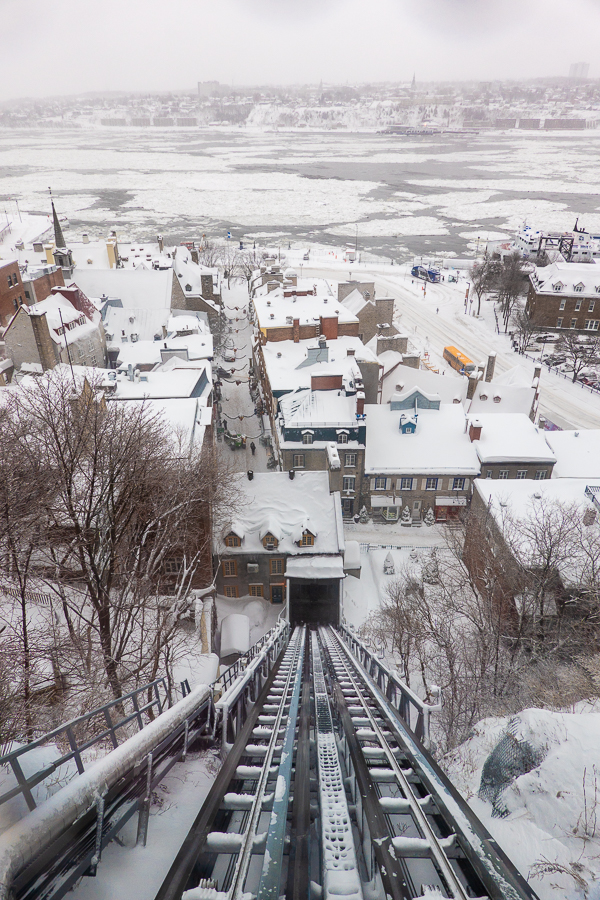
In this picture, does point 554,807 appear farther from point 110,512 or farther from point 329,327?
point 329,327

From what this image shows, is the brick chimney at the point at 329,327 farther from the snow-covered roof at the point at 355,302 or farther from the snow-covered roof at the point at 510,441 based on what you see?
the snow-covered roof at the point at 510,441

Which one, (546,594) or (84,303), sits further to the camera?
(84,303)

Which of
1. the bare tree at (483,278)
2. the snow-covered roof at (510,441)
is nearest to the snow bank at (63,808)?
the snow-covered roof at (510,441)

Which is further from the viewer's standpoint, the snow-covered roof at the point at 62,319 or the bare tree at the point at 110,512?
the snow-covered roof at the point at 62,319

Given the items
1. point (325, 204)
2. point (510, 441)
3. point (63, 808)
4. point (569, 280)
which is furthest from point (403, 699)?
point (325, 204)

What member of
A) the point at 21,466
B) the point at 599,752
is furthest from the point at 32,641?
the point at 599,752

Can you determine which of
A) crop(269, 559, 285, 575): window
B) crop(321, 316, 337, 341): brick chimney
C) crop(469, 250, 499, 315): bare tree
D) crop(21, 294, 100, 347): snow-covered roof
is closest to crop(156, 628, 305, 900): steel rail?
crop(269, 559, 285, 575): window

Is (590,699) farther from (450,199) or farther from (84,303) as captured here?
(450,199)
